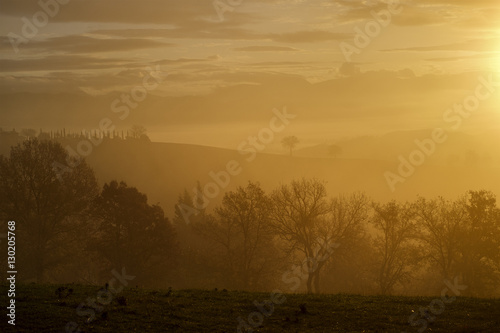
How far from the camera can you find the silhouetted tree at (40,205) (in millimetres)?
59969

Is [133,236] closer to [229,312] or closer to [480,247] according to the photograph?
[480,247]

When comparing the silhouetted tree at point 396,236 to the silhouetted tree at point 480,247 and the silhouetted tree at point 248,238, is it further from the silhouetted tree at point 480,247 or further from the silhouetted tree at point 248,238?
the silhouetted tree at point 248,238

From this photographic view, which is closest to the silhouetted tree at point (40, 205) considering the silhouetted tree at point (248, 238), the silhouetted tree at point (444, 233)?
the silhouetted tree at point (248, 238)

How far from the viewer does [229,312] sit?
85.3 ft

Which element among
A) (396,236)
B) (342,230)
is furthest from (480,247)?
(342,230)

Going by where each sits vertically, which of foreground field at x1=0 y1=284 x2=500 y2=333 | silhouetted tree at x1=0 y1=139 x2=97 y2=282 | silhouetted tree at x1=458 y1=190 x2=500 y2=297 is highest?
silhouetted tree at x1=0 y1=139 x2=97 y2=282

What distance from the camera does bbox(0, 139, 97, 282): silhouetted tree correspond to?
5997 centimetres

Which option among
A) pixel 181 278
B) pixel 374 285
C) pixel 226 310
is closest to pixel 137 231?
pixel 181 278

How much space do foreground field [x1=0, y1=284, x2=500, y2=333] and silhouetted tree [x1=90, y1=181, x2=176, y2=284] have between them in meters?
29.7

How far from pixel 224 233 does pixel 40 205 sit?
20.4 m

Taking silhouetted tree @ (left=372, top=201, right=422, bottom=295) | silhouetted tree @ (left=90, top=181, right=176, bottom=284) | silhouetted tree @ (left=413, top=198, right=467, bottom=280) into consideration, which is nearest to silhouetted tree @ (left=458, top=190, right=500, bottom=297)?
silhouetted tree @ (left=413, top=198, right=467, bottom=280)

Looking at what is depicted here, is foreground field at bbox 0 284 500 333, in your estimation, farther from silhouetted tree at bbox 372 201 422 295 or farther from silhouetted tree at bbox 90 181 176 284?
silhouetted tree at bbox 372 201 422 295

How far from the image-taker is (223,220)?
221ft

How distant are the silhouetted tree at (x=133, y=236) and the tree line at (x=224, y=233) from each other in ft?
0.34
